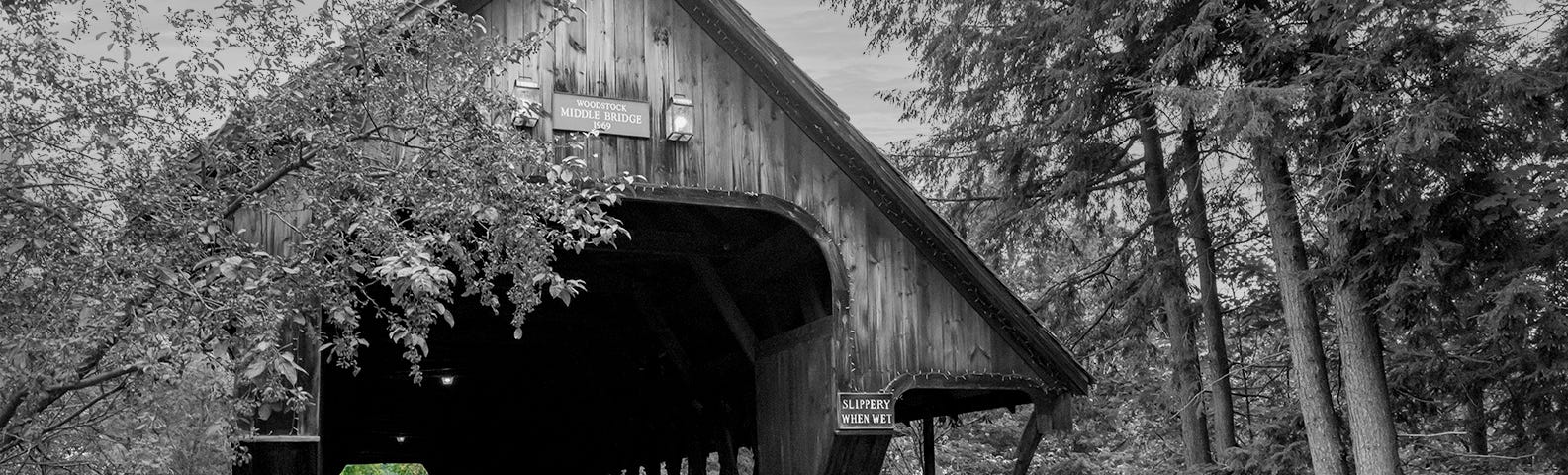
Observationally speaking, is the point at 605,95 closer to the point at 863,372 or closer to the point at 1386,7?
the point at 863,372

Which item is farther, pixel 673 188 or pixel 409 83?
pixel 673 188

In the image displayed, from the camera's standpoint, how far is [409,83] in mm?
6164

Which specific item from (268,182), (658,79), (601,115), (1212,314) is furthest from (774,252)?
(1212,314)

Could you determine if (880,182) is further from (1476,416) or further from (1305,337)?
(1476,416)

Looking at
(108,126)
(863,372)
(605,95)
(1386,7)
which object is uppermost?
(1386,7)

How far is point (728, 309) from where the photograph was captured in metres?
11.0

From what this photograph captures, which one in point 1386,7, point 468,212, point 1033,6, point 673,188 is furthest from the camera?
point 1033,6

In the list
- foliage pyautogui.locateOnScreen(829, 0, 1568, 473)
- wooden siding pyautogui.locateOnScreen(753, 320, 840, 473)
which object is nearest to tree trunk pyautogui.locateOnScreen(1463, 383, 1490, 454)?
foliage pyautogui.locateOnScreen(829, 0, 1568, 473)

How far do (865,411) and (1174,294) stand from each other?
691cm

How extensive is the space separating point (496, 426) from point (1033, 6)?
9.23 m

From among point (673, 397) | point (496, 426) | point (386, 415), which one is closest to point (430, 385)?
point (496, 426)

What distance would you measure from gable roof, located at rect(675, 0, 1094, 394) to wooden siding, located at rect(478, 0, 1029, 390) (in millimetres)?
81

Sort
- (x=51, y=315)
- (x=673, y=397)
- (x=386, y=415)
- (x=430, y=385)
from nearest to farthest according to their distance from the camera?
(x=51, y=315)
(x=673, y=397)
(x=430, y=385)
(x=386, y=415)

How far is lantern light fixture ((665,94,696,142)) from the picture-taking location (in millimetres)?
9164
